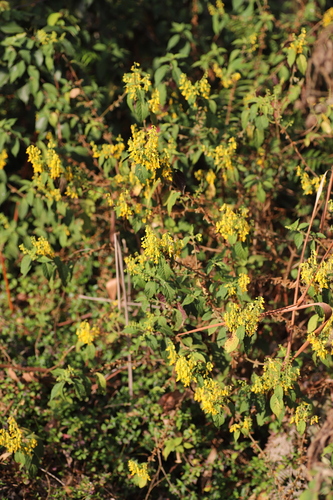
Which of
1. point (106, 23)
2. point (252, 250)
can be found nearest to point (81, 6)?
point (106, 23)

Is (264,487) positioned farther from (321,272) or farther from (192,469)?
(321,272)

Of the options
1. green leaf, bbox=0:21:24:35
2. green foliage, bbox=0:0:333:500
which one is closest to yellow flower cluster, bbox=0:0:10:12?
green foliage, bbox=0:0:333:500

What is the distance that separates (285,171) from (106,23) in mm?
2309

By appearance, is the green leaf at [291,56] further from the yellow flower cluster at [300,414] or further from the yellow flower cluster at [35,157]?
the yellow flower cluster at [300,414]

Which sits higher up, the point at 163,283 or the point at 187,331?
the point at 163,283

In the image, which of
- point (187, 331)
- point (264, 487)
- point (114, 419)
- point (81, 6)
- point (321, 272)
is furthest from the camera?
point (81, 6)

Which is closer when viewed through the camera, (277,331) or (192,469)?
(192,469)

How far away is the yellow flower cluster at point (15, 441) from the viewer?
243cm

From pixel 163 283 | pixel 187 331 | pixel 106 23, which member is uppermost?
pixel 106 23

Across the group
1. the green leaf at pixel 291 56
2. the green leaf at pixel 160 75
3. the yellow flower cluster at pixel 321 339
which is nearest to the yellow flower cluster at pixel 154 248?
the yellow flower cluster at pixel 321 339

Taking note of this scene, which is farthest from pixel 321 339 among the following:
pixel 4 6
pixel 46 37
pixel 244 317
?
pixel 4 6

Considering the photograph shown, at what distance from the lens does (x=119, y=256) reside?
3.17 meters

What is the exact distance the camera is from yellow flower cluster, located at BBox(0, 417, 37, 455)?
2.43 m

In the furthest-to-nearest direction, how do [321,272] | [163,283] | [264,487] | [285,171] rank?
[285,171] → [264,487] → [163,283] → [321,272]
